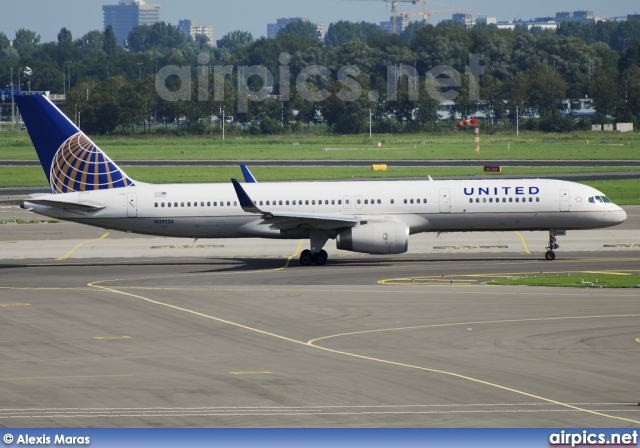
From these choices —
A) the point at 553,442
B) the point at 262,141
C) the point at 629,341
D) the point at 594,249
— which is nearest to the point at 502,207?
the point at 594,249

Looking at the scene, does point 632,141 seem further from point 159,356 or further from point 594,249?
point 159,356

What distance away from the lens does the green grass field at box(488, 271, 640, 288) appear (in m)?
43.8

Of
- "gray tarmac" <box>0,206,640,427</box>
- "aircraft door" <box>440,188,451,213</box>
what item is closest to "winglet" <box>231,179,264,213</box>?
"gray tarmac" <box>0,206,640,427</box>

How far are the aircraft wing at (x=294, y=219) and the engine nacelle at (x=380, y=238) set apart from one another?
67 cm

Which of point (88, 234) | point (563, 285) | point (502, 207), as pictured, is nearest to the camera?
point (563, 285)

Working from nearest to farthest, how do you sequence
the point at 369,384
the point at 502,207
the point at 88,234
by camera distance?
the point at 369,384, the point at 502,207, the point at 88,234

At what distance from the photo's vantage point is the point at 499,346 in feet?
106

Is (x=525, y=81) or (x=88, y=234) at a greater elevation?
(x=525, y=81)

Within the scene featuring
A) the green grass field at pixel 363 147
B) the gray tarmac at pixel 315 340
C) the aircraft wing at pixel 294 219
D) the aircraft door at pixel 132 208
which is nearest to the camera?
the gray tarmac at pixel 315 340

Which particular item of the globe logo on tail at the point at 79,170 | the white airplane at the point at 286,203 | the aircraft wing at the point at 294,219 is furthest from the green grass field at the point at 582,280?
the globe logo on tail at the point at 79,170

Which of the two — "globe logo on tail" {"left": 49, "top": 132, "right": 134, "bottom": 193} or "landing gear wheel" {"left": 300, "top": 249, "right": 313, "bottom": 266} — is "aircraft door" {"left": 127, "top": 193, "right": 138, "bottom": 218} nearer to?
"globe logo on tail" {"left": 49, "top": 132, "right": 134, "bottom": 193}

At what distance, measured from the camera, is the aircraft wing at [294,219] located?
49.8 metres

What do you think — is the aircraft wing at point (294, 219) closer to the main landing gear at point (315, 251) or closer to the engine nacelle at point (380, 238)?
the main landing gear at point (315, 251)

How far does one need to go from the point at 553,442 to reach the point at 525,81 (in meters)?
185
